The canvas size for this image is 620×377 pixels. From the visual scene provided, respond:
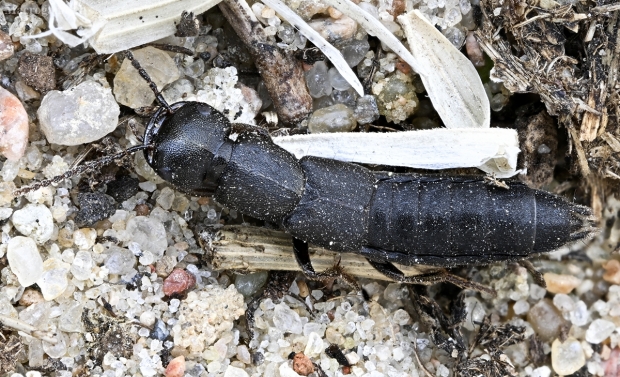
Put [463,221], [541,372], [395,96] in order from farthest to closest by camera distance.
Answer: [541,372] < [395,96] < [463,221]

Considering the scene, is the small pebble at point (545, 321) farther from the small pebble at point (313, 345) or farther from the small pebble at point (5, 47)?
the small pebble at point (5, 47)

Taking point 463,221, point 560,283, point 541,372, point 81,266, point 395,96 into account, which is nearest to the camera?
point 81,266

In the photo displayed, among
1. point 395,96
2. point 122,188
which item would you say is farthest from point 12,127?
point 395,96

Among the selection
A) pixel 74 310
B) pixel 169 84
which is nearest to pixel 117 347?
pixel 74 310

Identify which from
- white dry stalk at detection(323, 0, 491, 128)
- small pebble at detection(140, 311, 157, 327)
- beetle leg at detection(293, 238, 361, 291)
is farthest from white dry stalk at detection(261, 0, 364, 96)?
small pebble at detection(140, 311, 157, 327)

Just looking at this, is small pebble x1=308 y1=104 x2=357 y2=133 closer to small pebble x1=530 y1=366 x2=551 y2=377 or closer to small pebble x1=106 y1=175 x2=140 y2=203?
small pebble x1=106 y1=175 x2=140 y2=203

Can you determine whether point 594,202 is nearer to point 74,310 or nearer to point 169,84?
point 169,84

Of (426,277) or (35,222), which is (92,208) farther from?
(426,277)
